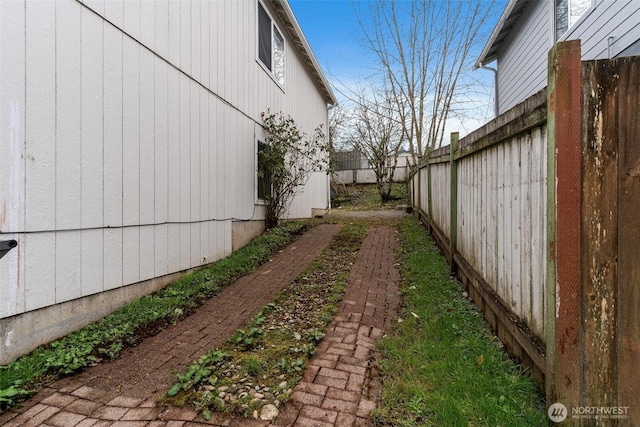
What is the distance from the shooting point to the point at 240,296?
3865 millimetres

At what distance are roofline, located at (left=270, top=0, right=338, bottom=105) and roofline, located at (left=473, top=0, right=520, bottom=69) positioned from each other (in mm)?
4952

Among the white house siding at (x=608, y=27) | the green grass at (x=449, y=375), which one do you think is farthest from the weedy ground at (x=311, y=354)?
the white house siding at (x=608, y=27)

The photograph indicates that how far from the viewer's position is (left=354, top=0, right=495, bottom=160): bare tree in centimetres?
1091

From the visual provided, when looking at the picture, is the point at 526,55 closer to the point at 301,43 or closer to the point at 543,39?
the point at 543,39

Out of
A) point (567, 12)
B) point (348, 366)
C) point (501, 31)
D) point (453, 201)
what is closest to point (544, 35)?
point (567, 12)

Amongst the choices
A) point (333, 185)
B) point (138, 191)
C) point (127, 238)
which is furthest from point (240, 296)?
point (333, 185)

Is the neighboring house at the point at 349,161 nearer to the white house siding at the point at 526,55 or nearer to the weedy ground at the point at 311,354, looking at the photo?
the white house siding at the point at 526,55

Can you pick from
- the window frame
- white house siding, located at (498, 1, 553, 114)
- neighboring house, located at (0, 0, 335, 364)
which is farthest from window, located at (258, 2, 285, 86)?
white house siding, located at (498, 1, 553, 114)

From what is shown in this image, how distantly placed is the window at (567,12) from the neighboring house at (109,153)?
616 centimetres

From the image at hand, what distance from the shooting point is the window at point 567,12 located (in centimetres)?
615

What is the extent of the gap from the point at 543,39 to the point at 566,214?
25.4ft

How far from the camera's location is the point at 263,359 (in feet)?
8.04

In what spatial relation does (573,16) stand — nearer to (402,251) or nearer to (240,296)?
(402,251)

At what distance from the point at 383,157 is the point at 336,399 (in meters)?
13.4
